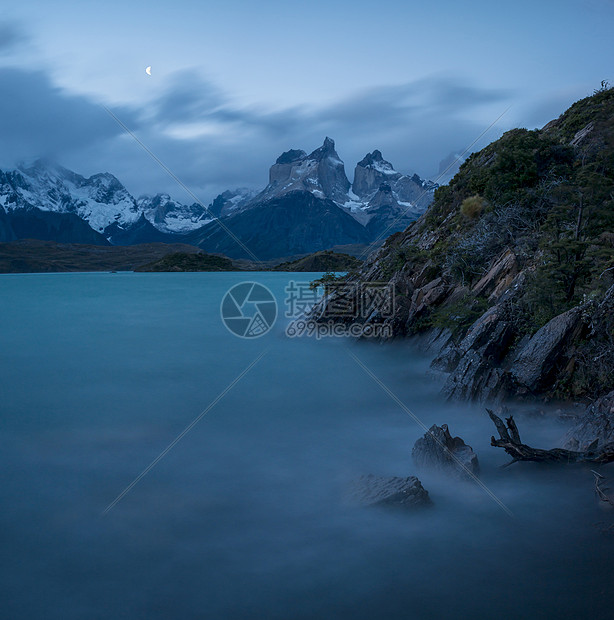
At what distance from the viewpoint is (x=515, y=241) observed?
19922mm

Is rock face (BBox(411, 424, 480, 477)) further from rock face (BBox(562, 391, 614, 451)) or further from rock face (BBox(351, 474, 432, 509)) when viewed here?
rock face (BBox(562, 391, 614, 451))

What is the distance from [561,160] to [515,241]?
25.5 ft

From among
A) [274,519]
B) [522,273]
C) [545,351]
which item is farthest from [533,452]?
[522,273]

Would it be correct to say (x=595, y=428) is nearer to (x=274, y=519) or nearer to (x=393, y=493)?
(x=393, y=493)

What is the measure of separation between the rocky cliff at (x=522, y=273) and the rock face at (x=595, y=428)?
5.15 ft

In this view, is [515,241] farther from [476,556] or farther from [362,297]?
[476,556]

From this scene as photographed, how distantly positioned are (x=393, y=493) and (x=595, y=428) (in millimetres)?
4711

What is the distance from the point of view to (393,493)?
8.92 metres

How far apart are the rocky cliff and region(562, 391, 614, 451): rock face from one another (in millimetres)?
1570

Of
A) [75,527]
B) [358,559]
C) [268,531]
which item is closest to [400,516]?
[358,559]

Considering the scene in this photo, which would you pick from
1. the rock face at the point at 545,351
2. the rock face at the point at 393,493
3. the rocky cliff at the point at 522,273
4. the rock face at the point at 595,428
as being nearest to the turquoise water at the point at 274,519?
the rock face at the point at 393,493

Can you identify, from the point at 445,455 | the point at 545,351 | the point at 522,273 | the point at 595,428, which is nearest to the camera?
the point at 595,428

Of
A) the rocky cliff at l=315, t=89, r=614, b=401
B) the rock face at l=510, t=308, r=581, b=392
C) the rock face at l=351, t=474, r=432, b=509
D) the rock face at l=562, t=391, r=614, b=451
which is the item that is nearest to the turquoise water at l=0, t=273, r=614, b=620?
the rock face at l=351, t=474, r=432, b=509

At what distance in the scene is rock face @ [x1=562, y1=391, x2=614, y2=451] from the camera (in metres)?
9.66
